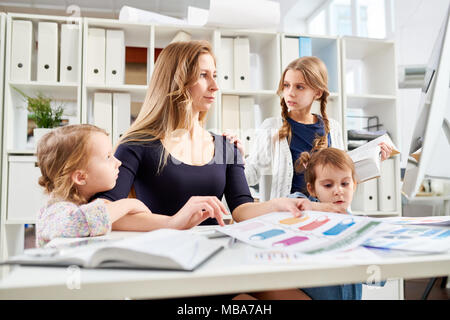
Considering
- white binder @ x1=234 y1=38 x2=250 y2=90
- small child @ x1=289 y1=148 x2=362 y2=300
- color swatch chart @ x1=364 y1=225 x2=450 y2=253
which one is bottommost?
color swatch chart @ x1=364 y1=225 x2=450 y2=253

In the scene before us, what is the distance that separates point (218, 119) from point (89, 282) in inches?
70.8

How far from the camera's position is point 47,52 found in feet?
6.72

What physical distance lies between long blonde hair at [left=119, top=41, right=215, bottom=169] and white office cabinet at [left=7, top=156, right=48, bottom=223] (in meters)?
0.99

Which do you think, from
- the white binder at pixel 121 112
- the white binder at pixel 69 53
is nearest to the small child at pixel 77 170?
the white binder at pixel 121 112

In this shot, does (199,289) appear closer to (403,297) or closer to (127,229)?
(127,229)

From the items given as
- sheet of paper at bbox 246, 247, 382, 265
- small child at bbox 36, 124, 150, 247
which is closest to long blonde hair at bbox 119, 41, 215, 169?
small child at bbox 36, 124, 150, 247

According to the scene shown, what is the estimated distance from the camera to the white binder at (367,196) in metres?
2.32

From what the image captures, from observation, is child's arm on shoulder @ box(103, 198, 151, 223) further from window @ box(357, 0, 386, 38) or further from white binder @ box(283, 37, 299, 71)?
window @ box(357, 0, 386, 38)

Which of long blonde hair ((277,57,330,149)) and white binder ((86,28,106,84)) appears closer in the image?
long blonde hair ((277,57,330,149))

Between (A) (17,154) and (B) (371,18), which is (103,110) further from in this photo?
(B) (371,18)

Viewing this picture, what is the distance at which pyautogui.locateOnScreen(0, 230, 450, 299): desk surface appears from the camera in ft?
1.20

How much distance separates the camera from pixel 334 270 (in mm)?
422

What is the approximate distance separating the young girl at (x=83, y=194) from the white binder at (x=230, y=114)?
3.89 ft

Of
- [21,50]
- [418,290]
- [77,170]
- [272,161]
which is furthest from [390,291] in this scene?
[21,50]
